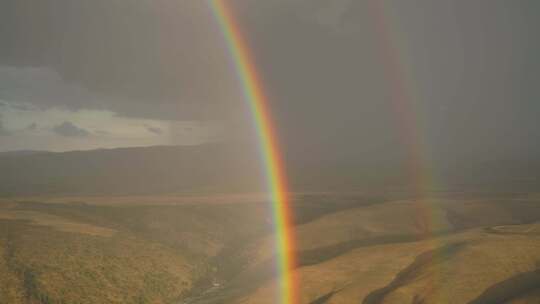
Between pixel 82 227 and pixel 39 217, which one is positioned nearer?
pixel 82 227

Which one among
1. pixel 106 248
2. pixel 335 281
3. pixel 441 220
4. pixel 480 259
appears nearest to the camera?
pixel 335 281

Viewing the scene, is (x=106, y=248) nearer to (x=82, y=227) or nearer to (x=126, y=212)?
(x=82, y=227)

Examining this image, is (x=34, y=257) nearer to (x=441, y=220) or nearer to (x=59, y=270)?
(x=59, y=270)

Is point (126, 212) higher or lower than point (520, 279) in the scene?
higher

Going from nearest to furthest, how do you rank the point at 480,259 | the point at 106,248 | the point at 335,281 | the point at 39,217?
the point at 335,281
the point at 480,259
the point at 106,248
the point at 39,217

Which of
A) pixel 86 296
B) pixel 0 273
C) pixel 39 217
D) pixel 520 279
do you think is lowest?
pixel 520 279

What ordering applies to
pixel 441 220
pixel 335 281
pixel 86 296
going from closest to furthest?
pixel 86 296 → pixel 335 281 → pixel 441 220

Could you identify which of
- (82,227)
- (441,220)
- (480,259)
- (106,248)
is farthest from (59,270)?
(441,220)

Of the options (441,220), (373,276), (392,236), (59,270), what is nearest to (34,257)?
(59,270)

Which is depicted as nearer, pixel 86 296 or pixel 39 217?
pixel 86 296
